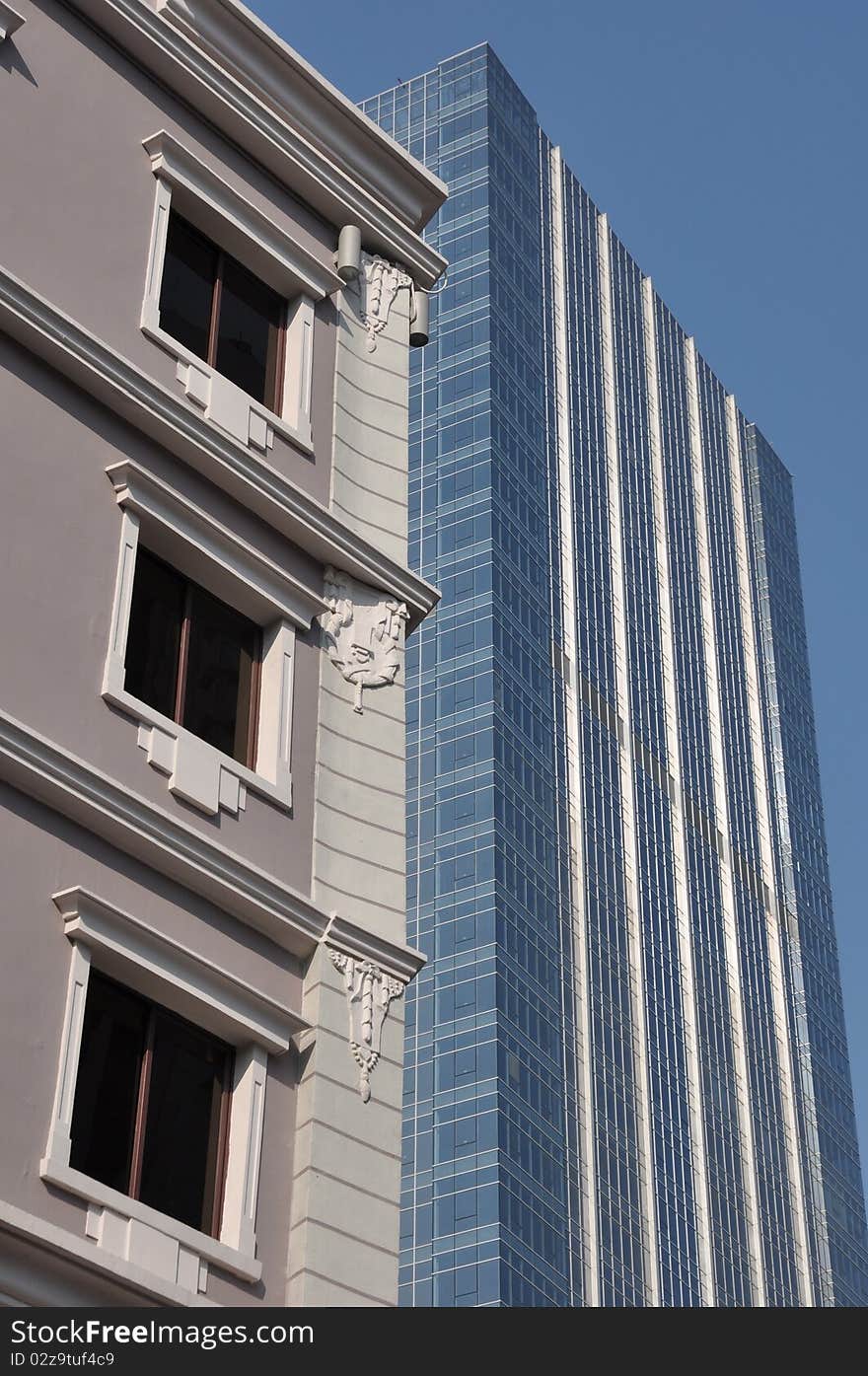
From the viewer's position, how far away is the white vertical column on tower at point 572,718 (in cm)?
10338

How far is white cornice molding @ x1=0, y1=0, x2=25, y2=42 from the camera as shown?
21047mm

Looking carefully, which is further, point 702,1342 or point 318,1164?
point 318,1164

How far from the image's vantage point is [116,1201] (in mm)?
17078

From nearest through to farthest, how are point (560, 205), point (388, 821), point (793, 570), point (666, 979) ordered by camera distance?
point (388, 821) → point (666, 979) → point (560, 205) → point (793, 570)

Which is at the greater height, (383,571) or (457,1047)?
(457,1047)

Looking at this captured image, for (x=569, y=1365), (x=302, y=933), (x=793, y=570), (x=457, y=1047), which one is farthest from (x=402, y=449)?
(x=793, y=570)

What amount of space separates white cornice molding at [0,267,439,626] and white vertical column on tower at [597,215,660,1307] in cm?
8714

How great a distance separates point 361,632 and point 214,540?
212 cm

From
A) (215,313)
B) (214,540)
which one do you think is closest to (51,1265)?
(214,540)

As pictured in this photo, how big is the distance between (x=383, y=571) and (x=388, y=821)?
108 inches

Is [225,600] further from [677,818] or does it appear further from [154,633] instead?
[677,818]

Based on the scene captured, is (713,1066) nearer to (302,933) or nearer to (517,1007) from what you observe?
(517,1007)

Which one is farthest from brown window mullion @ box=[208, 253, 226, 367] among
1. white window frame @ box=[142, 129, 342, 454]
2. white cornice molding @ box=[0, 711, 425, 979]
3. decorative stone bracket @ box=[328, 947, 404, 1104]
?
decorative stone bracket @ box=[328, 947, 404, 1104]

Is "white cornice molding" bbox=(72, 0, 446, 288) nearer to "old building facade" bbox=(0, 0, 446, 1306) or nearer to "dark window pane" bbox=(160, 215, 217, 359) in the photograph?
"old building facade" bbox=(0, 0, 446, 1306)
